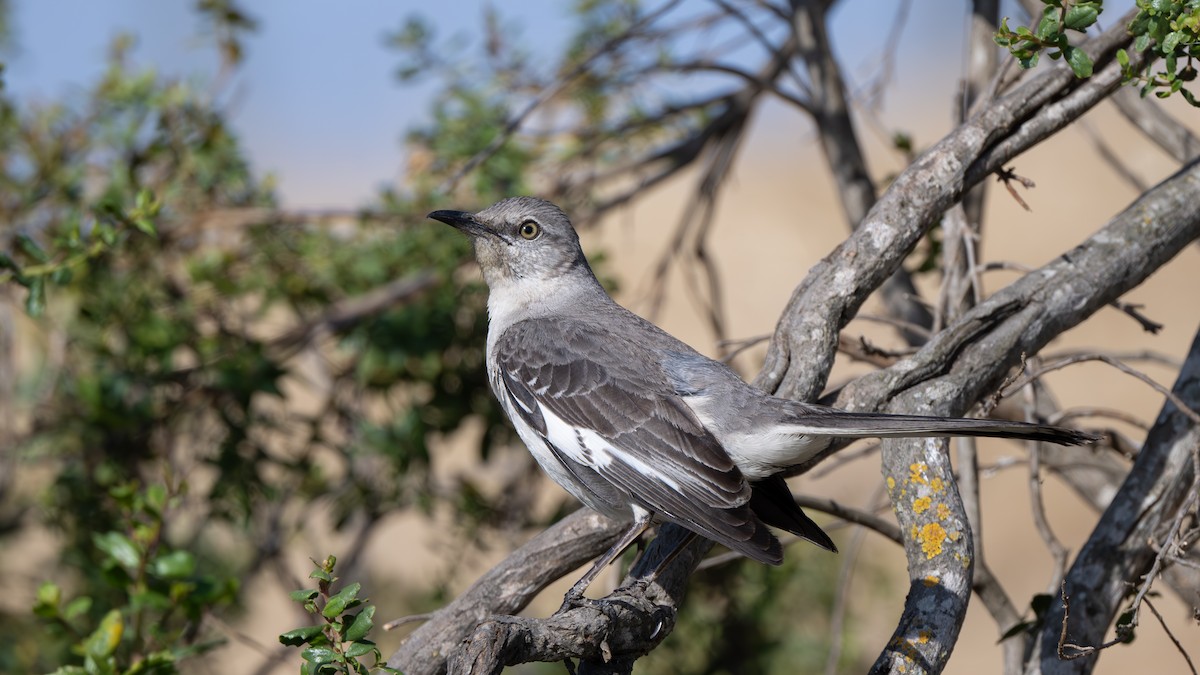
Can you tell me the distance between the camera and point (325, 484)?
5.58m

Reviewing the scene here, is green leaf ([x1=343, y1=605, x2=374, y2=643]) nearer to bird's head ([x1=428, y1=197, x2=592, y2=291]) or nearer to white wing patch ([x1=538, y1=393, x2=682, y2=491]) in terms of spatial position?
white wing patch ([x1=538, y1=393, x2=682, y2=491])

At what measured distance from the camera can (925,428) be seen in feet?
8.57

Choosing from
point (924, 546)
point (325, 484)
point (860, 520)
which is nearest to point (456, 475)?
point (325, 484)

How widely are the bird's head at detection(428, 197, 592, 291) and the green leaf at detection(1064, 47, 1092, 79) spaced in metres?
1.98

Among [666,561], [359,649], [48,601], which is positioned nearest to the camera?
[359,649]

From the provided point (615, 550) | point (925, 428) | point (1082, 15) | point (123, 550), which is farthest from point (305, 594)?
point (1082, 15)

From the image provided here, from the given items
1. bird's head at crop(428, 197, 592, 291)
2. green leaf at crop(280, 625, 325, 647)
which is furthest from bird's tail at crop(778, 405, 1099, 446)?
bird's head at crop(428, 197, 592, 291)

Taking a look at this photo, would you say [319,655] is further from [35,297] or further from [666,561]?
[35,297]

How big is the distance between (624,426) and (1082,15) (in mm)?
1697

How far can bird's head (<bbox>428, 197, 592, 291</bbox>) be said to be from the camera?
4172 millimetres

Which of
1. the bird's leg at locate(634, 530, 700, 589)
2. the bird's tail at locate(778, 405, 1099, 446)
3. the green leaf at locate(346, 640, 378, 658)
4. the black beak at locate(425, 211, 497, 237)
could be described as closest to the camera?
the green leaf at locate(346, 640, 378, 658)

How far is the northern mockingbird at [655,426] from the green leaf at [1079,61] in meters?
1.00

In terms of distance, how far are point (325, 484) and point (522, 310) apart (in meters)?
2.06

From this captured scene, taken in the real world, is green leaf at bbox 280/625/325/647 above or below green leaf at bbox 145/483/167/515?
below
